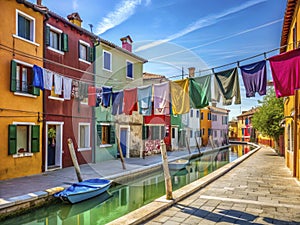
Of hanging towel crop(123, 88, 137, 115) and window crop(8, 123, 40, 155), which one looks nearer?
window crop(8, 123, 40, 155)

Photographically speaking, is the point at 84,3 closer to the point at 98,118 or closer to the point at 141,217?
the point at 98,118

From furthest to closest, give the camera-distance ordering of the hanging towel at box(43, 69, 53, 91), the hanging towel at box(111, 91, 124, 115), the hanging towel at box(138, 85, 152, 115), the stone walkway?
the hanging towel at box(111, 91, 124, 115), the hanging towel at box(138, 85, 152, 115), the hanging towel at box(43, 69, 53, 91), the stone walkway

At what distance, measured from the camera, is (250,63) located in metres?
6.96

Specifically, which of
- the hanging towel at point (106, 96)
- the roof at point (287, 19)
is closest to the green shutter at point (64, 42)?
the hanging towel at point (106, 96)

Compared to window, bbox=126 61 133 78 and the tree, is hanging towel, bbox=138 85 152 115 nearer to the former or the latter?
window, bbox=126 61 133 78

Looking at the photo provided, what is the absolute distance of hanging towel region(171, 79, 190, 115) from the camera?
9.05 meters

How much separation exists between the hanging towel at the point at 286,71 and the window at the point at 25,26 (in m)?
8.90

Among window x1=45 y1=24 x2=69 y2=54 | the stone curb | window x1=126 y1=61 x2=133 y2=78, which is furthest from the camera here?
window x1=126 y1=61 x2=133 y2=78

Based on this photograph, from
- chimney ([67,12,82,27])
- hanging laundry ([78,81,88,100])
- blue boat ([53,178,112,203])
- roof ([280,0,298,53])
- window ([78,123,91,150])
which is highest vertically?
chimney ([67,12,82,27])

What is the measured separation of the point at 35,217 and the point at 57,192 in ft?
3.57

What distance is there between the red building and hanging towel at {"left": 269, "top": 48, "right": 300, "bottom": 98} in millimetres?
7643

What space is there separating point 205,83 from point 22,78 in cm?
694

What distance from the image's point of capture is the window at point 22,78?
367 inches

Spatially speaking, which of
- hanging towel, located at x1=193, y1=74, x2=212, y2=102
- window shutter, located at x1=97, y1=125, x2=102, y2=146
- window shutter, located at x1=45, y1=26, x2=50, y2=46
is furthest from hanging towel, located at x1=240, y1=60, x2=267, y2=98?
window shutter, located at x1=97, y1=125, x2=102, y2=146
